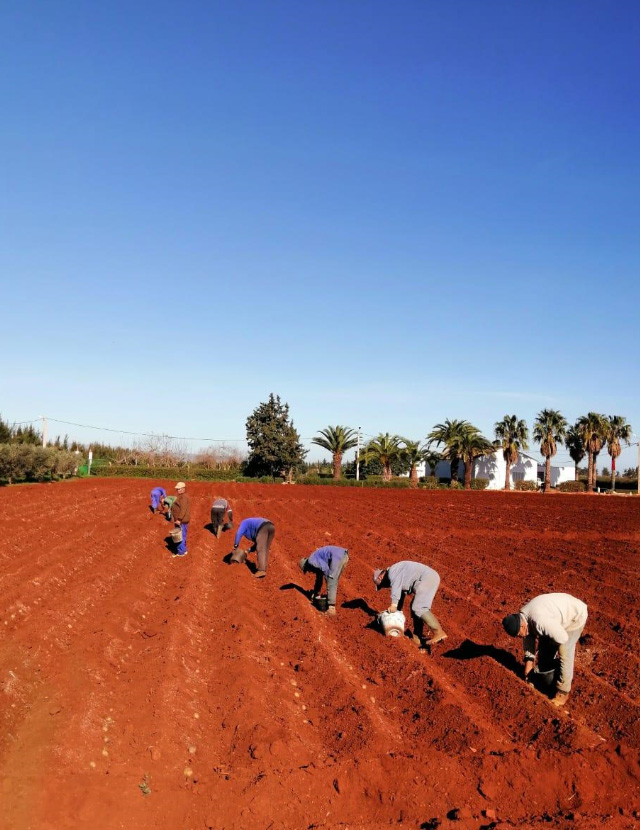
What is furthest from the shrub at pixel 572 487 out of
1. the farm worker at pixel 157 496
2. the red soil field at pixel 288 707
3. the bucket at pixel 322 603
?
the bucket at pixel 322 603

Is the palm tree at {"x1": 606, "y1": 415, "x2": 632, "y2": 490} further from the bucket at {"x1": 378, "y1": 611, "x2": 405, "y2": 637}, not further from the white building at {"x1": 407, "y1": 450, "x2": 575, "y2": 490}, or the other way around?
the bucket at {"x1": 378, "y1": 611, "x2": 405, "y2": 637}

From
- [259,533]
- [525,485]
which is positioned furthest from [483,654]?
[525,485]

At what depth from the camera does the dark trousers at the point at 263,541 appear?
12.7 meters

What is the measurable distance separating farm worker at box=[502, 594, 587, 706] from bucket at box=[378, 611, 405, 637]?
2.22 meters

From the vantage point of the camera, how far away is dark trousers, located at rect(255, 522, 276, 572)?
12664 mm

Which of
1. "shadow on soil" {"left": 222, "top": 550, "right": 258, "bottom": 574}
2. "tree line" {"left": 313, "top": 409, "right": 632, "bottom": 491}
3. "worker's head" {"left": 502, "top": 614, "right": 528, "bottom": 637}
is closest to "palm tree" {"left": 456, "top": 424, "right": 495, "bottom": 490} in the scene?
"tree line" {"left": 313, "top": 409, "right": 632, "bottom": 491}

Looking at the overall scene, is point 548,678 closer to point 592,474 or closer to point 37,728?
point 37,728

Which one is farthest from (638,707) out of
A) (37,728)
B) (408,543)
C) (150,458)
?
(150,458)

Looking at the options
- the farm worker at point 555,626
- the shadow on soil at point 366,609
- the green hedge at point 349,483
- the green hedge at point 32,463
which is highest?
the green hedge at point 32,463

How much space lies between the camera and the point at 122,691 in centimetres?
729

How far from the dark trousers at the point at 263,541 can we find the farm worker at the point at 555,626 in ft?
20.3

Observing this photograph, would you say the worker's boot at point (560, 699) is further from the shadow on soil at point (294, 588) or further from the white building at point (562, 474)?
the white building at point (562, 474)

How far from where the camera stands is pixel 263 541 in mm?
12773

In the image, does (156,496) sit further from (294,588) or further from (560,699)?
(560,699)
